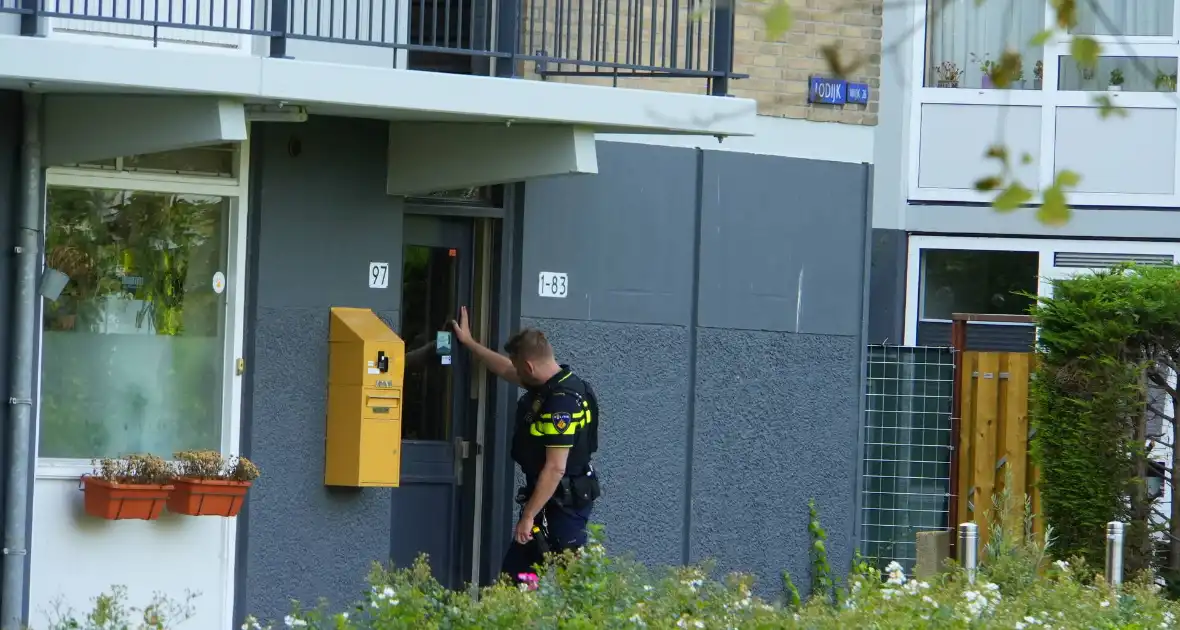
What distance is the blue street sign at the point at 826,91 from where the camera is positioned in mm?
10492

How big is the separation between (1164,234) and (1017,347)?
1.87 metres

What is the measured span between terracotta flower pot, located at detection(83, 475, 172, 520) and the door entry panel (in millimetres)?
1571

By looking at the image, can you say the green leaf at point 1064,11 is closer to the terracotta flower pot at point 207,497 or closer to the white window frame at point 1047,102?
the terracotta flower pot at point 207,497

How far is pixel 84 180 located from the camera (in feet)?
28.3

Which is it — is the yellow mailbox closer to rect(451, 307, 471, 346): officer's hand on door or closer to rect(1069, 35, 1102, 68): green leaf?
rect(451, 307, 471, 346): officer's hand on door

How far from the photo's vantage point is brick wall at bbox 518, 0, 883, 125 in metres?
9.80

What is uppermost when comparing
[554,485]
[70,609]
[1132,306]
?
[1132,306]

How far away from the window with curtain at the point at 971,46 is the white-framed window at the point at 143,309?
29.0 feet

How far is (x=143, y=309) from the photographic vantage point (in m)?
8.81

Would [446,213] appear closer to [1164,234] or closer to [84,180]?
[84,180]

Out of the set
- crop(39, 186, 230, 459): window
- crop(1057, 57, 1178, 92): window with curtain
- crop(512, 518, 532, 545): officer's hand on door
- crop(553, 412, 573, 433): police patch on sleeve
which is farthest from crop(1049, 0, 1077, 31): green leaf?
crop(1057, 57, 1178, 92): window with curtain

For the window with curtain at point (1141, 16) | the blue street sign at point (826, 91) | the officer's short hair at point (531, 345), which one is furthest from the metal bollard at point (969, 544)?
the window with curtain at point (1141, 16)

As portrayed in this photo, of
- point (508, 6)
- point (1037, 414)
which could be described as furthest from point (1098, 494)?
point (508, 6)

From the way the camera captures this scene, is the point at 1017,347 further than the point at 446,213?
Yes
